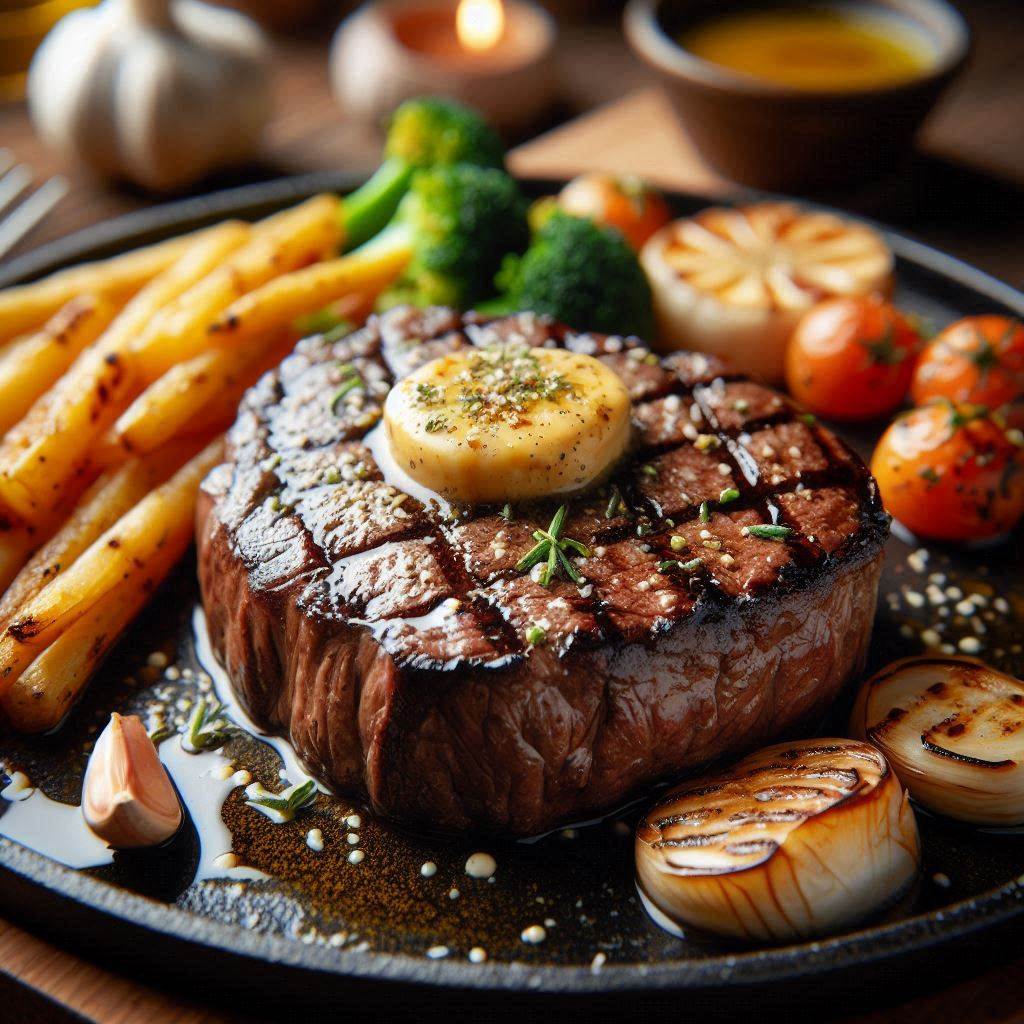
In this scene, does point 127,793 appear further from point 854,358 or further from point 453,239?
point 854,358

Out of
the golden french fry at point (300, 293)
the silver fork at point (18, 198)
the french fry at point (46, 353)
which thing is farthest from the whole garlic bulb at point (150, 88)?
the french fry at point (46, 353)

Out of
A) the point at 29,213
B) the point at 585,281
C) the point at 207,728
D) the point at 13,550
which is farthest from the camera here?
the point at 29,213

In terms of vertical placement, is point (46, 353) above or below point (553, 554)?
above

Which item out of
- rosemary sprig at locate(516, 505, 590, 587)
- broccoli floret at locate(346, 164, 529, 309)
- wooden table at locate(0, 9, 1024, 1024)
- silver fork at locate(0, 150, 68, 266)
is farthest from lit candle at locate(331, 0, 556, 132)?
Result: rosemary sprig at locate(516, 505, 590, 587)

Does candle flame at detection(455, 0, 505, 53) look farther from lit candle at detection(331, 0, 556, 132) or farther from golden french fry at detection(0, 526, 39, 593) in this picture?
golden french fry at detection(0, 526, 39, 593)

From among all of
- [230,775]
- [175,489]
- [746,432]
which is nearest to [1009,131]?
[746,432]

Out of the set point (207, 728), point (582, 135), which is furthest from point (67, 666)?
point (582, 135)

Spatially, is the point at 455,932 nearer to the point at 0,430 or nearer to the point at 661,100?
the point at 0,430
